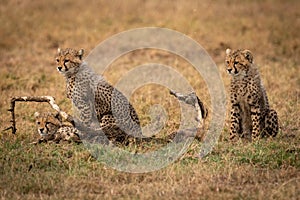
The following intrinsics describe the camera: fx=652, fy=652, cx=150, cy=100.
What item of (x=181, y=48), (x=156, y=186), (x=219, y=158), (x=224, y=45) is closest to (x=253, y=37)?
(x=224, y=45)

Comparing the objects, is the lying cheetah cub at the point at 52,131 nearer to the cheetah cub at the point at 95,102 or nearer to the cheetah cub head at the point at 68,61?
the cheetah cub at the point at 95,102

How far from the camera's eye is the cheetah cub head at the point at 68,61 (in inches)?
276

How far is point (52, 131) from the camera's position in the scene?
6.71 m

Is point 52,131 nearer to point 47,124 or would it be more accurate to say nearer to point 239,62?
point 47,124

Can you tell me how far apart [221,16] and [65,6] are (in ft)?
12.3

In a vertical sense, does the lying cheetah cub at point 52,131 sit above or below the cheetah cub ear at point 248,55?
below

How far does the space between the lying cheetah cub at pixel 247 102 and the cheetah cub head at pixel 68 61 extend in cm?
163

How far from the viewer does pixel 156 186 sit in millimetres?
5430

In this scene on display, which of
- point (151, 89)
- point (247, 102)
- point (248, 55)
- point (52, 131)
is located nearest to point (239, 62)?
point (248, 55)

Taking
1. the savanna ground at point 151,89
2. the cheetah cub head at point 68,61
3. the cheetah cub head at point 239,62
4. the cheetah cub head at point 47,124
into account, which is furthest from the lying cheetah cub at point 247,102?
the cheetah cub head at point 47,124

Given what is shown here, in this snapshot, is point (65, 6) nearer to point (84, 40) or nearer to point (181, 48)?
point (84, 40)

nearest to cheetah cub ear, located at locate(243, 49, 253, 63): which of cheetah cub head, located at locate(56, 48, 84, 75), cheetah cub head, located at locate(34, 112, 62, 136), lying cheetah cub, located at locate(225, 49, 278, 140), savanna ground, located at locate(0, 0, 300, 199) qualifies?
lying cheetah cub, located at locate(225, 49, 278, 140)

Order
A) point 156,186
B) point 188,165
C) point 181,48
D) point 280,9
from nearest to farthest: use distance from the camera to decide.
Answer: point 156,186 → point 188,165 → point 181,48 → point 280,9

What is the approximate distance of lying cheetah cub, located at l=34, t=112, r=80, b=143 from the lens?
6.64 metres
